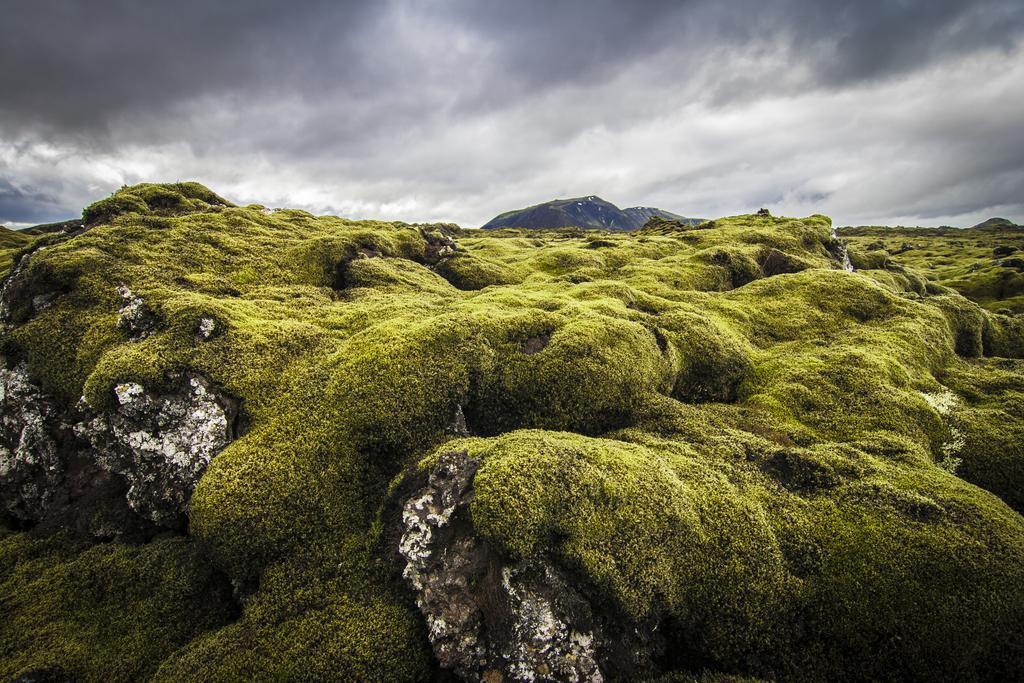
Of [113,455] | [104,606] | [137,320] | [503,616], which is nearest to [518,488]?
[503,616]

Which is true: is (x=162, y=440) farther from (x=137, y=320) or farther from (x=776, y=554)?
(x=776, y=554)

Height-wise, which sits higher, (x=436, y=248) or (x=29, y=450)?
(x=436, y=248)

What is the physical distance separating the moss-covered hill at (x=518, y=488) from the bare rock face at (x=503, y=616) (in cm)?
9

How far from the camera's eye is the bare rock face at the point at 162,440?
8.61 meters

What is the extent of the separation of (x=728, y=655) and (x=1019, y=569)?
4582mm

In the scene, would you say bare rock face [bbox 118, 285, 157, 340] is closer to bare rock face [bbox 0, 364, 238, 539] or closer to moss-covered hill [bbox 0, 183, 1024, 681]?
moss-covered hill [bbox 0, 183, 1024, 681]

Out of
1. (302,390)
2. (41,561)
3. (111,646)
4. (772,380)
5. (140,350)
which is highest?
(140,350)

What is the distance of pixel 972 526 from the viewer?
7.32 metres

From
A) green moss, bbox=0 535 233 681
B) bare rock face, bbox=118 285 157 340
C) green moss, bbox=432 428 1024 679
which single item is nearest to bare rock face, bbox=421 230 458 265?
bare rock face, bbox=118 285 157 340

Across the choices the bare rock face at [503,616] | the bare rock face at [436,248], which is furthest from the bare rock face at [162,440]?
the bare rock face at [436,248]

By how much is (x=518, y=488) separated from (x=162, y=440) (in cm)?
699

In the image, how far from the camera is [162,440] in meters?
8.77

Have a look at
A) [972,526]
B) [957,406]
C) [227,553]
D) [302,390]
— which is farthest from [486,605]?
[957,406]

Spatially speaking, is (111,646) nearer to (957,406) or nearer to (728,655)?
(728,655)
